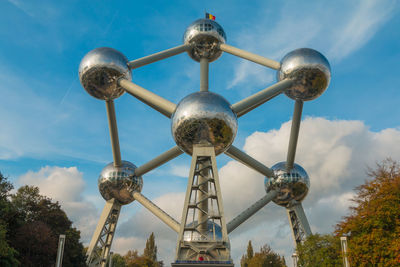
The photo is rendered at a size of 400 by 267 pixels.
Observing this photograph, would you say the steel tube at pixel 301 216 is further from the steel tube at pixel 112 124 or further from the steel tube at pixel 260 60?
the steel tube at pixel 112 124

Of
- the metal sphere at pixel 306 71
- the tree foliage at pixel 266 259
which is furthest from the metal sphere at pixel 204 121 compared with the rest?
the tree foliage at pixel 266 259

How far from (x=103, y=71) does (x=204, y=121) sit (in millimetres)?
7366

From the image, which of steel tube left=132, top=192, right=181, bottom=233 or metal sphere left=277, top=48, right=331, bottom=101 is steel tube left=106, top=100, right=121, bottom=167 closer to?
steel tube left=132, top=192, right=181, bottom=233

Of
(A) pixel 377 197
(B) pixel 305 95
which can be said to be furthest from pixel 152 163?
(A) pixel 377 197

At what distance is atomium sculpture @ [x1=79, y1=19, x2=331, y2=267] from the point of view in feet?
48.5

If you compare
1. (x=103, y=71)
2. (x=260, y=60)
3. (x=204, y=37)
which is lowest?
(x=103, y=71)

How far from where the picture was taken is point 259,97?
1767cm

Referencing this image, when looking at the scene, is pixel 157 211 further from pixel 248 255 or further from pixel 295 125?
pixel 248 255

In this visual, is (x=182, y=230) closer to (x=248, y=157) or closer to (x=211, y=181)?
(x=211, y=181)

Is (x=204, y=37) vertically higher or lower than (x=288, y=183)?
higher

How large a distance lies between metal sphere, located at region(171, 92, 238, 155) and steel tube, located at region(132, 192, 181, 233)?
4.66 metres

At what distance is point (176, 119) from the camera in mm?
15195

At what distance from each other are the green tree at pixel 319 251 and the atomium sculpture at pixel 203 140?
3.22 meters

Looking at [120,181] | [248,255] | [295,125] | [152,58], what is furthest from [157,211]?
[248,255]
